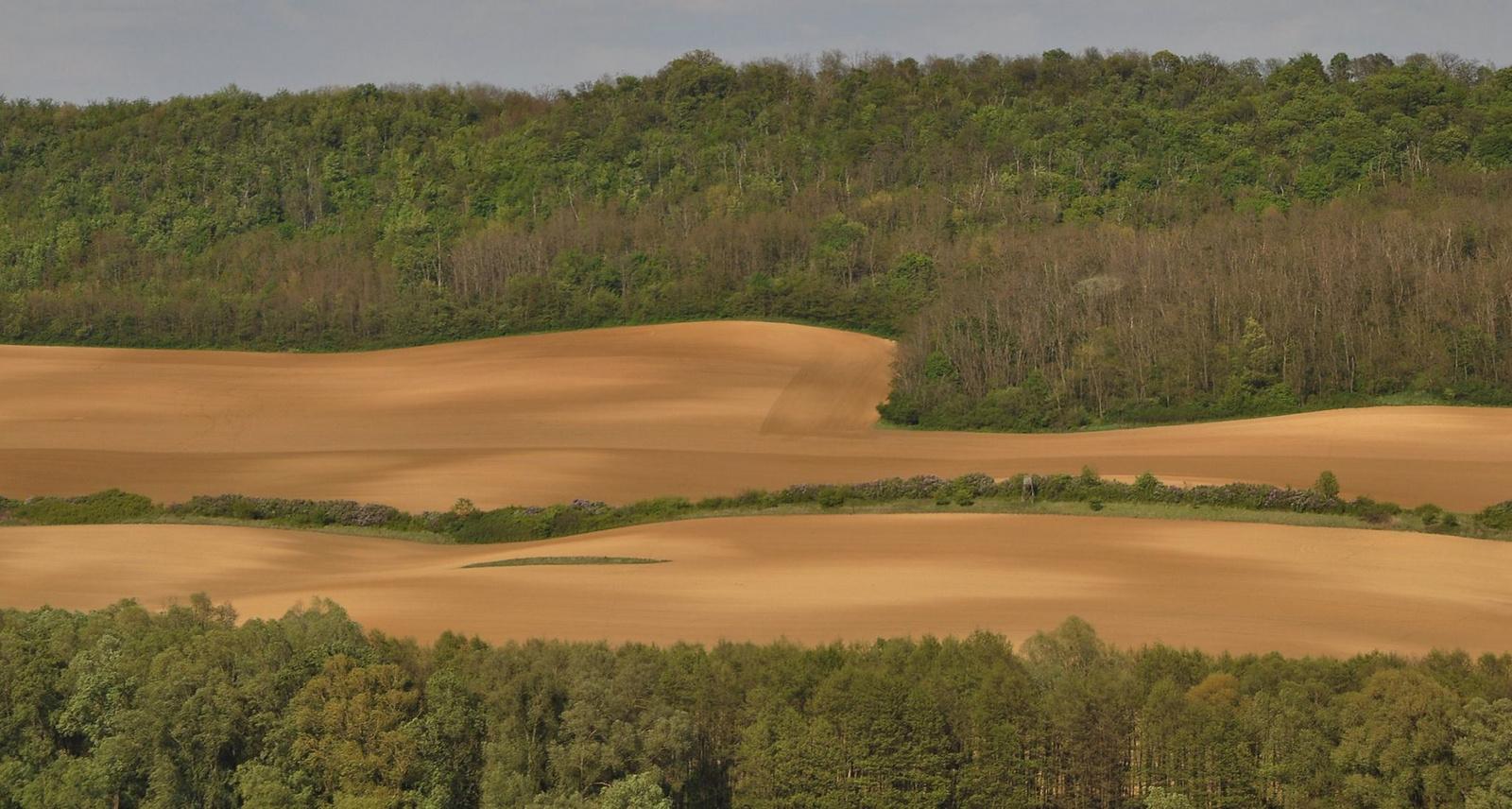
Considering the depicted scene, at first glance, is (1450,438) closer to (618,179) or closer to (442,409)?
(442,409)

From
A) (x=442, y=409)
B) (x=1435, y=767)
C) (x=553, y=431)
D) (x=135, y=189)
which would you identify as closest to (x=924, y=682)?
(x=1435, y=767)

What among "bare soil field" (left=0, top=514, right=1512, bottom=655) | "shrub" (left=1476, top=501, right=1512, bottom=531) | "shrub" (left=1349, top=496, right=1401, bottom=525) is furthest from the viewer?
"shrub" (left=1349, top=496, right=1401, bottom=525)

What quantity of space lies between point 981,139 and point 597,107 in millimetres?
36559

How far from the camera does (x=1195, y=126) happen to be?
486 ft

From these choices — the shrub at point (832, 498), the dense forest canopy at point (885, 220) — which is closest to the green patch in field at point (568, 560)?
the shrub at point (832, 498)

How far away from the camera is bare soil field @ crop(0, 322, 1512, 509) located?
7675 cm

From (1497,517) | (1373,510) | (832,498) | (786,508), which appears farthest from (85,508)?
(1497,517)

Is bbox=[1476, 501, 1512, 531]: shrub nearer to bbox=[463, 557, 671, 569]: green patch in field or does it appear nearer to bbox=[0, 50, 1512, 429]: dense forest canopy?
bbox=[0, 50, 1512, 429]: dense forest canopy

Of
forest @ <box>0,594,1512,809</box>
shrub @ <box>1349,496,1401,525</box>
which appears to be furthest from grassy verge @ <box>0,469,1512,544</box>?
forest @ <box>0,594,1512,809</box>

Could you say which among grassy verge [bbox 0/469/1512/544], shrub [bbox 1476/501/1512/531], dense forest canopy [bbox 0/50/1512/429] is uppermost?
dense forest canopy [bbox 0/50/1512/429]

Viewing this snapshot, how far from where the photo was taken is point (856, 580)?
191ft

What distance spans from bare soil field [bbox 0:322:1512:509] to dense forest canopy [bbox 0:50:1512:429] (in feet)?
19.1

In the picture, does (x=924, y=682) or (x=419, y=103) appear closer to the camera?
(x=924, y=682)

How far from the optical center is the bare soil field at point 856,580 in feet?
168
